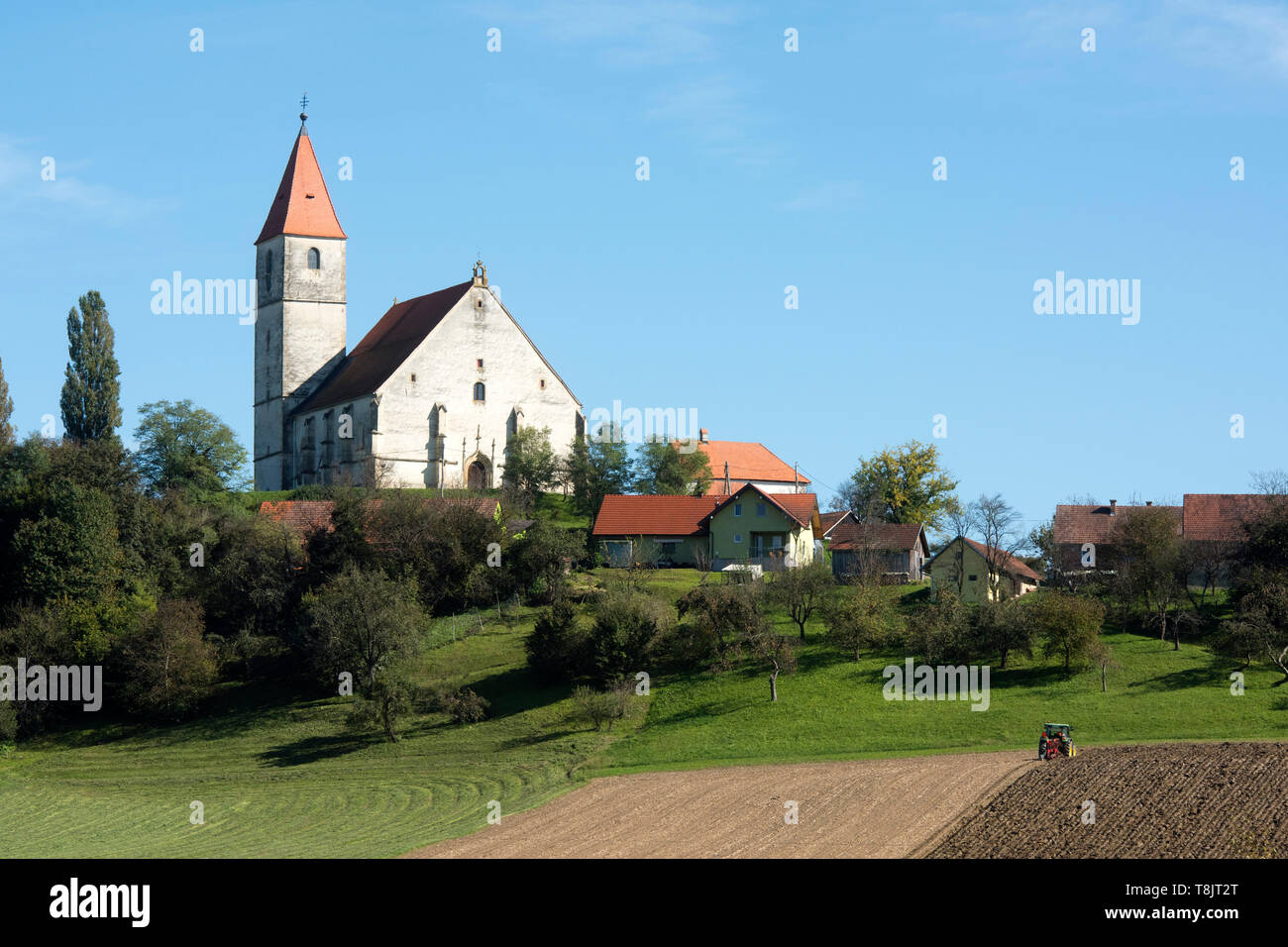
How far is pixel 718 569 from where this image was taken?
68750mm

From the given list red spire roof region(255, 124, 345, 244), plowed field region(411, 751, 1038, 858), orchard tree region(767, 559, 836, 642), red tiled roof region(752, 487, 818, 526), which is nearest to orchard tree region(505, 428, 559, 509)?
red tiled roof region(752, 487, 818, 526)

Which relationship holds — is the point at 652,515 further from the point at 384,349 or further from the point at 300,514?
the point at 384,349

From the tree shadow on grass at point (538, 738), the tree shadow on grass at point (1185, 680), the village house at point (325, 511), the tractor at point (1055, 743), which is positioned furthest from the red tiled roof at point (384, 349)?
the tractor at point (1055, 743)

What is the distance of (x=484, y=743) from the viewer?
152 ft

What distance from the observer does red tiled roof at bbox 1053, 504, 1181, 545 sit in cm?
7131

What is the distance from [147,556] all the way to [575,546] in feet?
57.8

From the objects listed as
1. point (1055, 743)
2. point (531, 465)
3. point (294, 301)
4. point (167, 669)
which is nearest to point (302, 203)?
point (294, 301)

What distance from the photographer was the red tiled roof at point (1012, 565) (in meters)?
Result: 63.4

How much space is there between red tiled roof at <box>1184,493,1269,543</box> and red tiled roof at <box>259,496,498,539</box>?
99.3 ft

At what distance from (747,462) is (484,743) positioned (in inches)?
2531

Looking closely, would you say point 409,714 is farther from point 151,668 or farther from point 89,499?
point 89,499

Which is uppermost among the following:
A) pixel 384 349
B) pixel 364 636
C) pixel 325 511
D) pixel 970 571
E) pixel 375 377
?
pixel 384 349

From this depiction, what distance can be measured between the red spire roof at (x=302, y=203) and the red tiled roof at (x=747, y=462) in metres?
29.9
